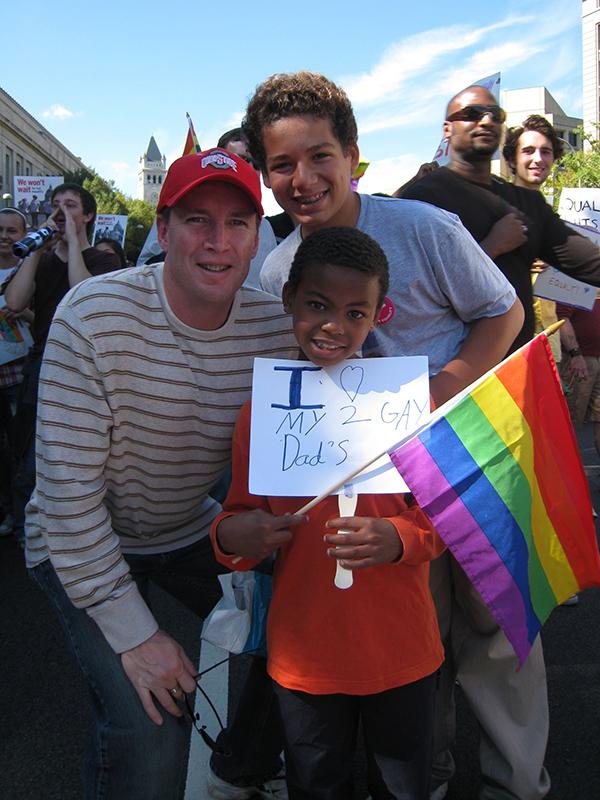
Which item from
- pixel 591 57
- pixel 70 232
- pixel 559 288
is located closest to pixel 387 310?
pixel 559 288

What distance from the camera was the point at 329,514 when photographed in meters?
1.90

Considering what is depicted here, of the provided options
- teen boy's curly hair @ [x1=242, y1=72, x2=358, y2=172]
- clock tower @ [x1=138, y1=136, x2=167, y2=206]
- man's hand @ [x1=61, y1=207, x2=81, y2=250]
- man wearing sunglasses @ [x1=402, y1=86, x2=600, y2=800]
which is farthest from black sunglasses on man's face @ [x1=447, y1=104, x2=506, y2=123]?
clock tower @ [x1=138, y1=136, x2=167, y2=206]

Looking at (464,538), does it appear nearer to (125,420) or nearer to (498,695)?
(498,695)

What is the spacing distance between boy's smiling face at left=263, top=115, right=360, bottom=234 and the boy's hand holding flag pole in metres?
0.64

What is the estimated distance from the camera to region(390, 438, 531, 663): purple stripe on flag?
6.07ft

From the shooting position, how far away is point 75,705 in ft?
10.6

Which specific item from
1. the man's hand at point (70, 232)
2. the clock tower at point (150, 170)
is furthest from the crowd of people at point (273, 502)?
the clock tower at point (150, 170)

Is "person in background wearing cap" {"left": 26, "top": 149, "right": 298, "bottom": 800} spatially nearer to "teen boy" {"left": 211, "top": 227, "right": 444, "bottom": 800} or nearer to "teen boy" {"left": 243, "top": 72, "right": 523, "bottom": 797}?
"teen boy" {"left": 243, "top": 72, "right": 523, "bottom": 797}

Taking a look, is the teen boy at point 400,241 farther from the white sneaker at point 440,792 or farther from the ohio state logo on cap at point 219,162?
the white sneaker at point 440,792

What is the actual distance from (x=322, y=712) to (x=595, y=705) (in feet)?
5.75

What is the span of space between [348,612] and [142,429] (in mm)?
746

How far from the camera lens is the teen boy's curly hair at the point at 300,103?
7.09 ft

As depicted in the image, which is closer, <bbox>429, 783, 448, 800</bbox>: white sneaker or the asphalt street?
<bbox>429, 783, 448, 800</bbox>: white sneaker

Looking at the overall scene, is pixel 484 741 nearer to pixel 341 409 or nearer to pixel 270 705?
pixel 270 705
